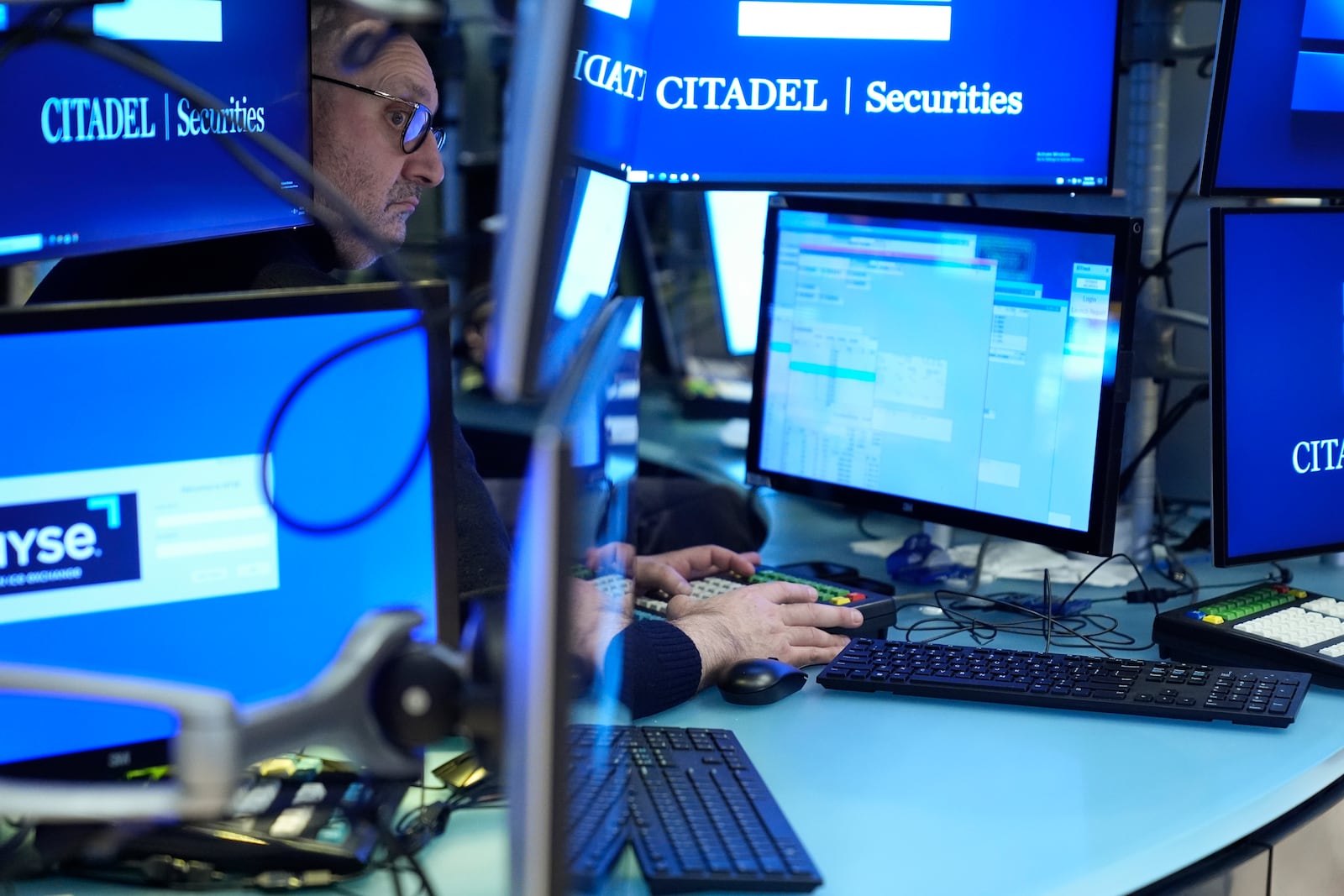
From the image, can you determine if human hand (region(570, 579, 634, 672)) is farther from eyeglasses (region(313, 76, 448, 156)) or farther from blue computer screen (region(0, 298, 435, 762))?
eyeglasses (region(313, 76, 448, 156))

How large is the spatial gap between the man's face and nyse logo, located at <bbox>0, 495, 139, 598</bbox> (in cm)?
50

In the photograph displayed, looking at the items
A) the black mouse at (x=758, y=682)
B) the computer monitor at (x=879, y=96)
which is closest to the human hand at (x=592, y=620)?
the black mouse at (x=758, y=682)

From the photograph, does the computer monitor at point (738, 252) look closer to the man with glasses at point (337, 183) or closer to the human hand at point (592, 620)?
the man with glasses at point (337, 183)

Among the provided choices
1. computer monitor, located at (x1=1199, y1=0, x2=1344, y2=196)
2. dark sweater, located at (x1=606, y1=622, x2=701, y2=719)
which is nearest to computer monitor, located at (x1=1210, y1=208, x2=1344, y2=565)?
computer monitor, located at (x1=1199, y1=0, x2=1344, y2=196)

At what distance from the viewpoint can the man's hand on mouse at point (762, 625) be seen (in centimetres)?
138

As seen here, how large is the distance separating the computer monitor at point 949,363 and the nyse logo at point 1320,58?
35 centimetres

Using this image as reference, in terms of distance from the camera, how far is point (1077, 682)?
4.39 ft

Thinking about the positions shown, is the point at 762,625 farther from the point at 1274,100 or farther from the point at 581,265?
the point at 1274,100

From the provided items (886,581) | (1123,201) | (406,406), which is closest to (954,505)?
(886,581)

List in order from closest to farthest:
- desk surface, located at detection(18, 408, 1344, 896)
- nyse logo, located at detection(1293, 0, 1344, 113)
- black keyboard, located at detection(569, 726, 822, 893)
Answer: black keyboard, located at detection(569, 726, 822, 893) < desk surface, located at detection(18, 408, 1344, 896) < nyse logo, located at detection(1293, 0, 1344, 113)

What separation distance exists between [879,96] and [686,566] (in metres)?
0.64

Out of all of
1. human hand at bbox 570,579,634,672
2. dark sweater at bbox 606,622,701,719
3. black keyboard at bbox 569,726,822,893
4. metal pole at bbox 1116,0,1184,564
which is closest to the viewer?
human hand at bbox 570,579,634,672

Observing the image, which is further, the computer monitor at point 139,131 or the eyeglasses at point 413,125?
the eyeglasses at point 413,125

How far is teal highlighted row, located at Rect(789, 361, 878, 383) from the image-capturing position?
1687 millimetres
